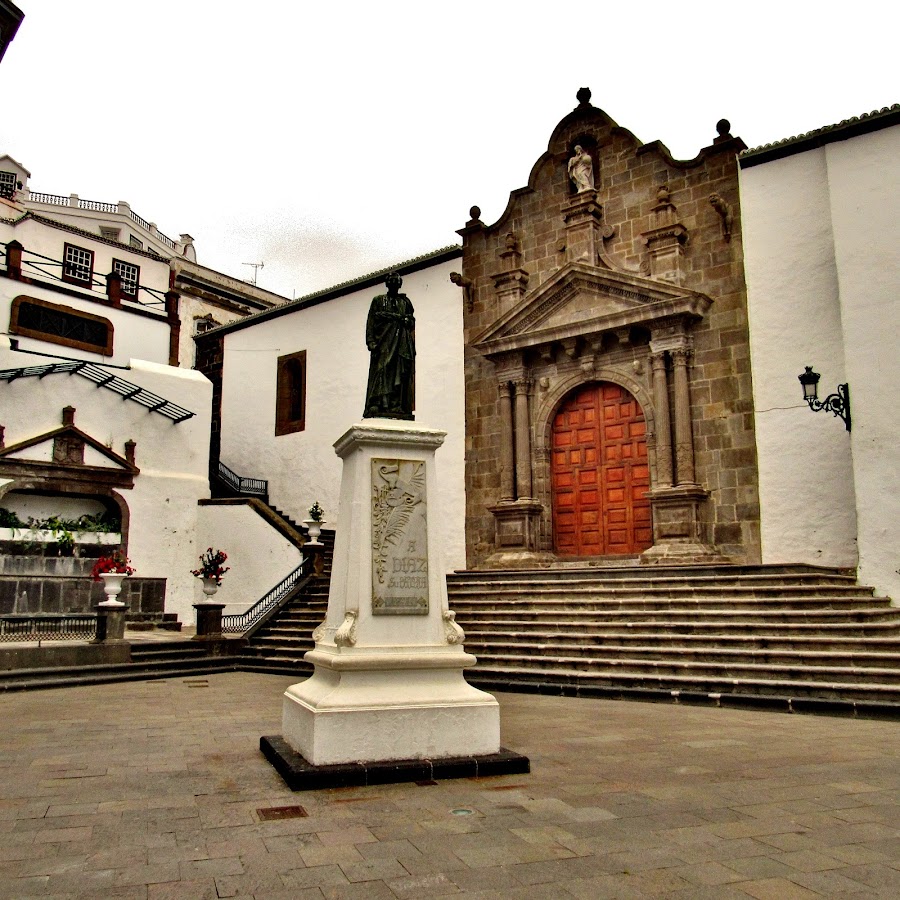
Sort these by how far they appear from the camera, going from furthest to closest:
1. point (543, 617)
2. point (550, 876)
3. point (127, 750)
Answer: point (543, 617) < point (127, 750) < point (550, 876)

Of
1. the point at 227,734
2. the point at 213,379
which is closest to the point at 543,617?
the point at 227,734

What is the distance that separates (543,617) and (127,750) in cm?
666

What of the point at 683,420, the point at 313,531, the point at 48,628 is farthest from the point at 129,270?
the point at 683,420

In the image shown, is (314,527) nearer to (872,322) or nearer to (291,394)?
(291,394)

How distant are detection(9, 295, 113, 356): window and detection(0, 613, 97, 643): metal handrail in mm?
8669

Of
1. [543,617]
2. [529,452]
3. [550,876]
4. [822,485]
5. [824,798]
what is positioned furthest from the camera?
[529,452]

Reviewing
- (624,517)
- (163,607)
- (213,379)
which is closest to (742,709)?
(624,517)

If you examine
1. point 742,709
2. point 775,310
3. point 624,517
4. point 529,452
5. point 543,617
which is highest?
point 775,310

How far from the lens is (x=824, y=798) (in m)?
4.42

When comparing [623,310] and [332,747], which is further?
[623,310]

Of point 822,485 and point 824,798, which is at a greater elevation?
point 822,485

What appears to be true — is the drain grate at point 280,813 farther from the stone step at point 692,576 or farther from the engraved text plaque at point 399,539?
the stone step at point 692,576

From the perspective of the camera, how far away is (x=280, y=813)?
4.13 metres

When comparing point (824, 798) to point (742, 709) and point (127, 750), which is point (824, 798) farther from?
point (127, 750)
